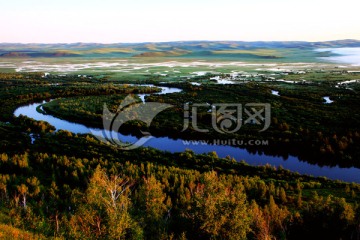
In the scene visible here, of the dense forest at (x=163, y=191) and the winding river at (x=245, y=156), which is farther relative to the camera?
the winding river at (x=245, y=156)

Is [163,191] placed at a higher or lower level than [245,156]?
higher

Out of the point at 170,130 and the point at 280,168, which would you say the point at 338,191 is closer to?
the point at 280,168

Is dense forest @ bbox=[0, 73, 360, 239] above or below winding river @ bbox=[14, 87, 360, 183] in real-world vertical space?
above

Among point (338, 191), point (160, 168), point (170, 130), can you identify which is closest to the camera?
point (338, 191)

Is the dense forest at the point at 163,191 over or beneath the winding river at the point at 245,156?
over

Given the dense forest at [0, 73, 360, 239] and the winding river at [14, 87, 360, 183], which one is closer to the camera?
the dense forest at [0, 73, 360, 239]

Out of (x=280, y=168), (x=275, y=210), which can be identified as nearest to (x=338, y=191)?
(x=280, y=168)

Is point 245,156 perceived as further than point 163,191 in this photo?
Yes

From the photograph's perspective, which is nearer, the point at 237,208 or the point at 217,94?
the point at 237,208
